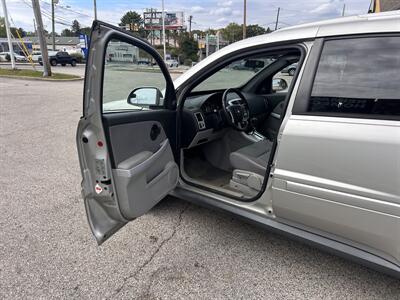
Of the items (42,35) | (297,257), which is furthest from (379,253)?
(42,35)

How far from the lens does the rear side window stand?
1.63 m

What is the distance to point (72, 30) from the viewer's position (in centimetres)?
10362

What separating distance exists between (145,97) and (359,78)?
1.53 meters

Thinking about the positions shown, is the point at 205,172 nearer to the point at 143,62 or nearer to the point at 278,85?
the point at 143,62

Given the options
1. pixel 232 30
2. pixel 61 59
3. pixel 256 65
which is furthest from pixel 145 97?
pixel 232 30

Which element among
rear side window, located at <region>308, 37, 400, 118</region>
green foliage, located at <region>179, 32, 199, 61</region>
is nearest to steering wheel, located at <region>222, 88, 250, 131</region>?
rear side window, located at <region>308, 37, 400, 118</region>

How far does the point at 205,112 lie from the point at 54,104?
303 inches

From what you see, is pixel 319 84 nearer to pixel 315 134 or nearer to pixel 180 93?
pixel 315 134

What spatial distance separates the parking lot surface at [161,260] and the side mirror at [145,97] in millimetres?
1147

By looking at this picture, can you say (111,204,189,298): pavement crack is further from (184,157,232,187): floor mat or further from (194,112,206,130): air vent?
(194,112,206,130): air vent

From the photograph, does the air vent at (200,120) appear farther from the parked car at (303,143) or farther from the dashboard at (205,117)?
the parked car at (303,143)

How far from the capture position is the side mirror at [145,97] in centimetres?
238

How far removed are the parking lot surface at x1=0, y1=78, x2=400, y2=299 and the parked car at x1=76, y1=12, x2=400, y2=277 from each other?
1.19ft

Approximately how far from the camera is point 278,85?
4.02m
